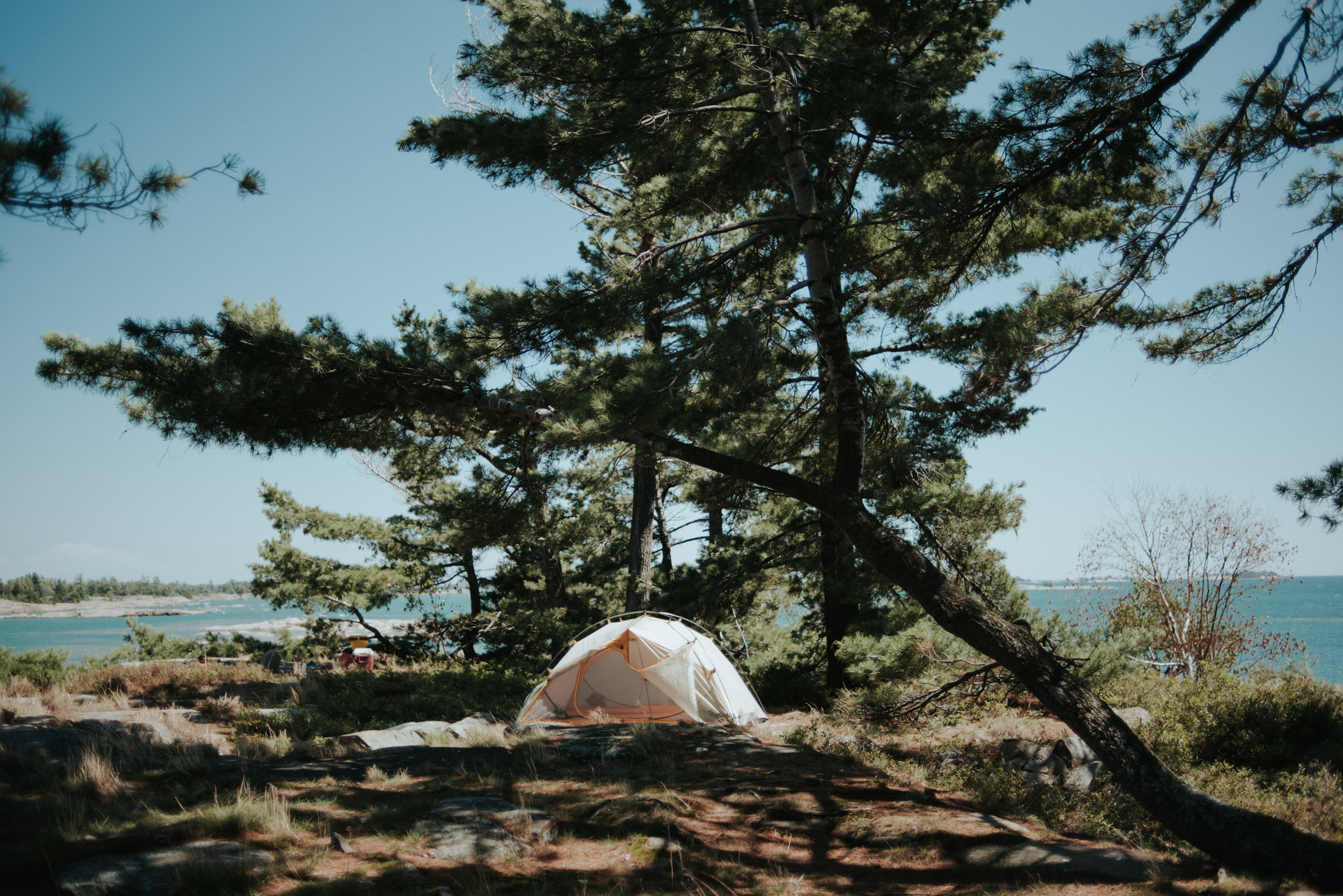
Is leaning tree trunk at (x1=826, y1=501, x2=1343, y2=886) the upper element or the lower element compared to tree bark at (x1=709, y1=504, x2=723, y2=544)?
lower

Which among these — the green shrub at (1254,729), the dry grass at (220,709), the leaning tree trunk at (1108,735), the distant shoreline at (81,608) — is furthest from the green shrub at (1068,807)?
the distant shoreline at (81,608)

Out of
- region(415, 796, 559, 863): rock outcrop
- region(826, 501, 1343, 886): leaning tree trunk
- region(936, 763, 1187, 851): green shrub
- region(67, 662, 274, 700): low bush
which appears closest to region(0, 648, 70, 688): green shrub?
region(67, 662, 274, 700): low bush

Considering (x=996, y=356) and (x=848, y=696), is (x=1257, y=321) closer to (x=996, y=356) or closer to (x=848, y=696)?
(x=996, y=356)

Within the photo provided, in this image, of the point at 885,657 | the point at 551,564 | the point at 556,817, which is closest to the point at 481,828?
the point at 556,817

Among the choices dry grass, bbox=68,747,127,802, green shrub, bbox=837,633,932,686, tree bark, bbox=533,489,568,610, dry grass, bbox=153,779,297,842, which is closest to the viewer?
dry grass, bbox=153,779,297,842

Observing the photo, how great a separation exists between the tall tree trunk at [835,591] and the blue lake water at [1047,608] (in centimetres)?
230

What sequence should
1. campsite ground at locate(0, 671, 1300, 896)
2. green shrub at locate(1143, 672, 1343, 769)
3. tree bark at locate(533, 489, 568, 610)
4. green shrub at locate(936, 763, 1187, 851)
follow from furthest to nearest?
1. tree bark at locate(533, 489, 568, 610)
2. green shrub at locate(1143, 672, 1343, 769)
3. green shrub at locate(936, 763, 1187, 851)
4. campsite ground at locate(0, 671, 1300, 896)

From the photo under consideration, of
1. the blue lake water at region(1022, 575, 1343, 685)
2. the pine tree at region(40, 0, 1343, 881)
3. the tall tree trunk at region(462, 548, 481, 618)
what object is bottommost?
the blue lake water at region(1022, 575, 1343, 685)

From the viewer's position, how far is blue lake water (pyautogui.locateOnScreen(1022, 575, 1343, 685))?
13.6 metres

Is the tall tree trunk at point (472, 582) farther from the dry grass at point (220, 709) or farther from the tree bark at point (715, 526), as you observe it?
the dry grass at point (220, 709)

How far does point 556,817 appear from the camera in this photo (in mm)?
4918

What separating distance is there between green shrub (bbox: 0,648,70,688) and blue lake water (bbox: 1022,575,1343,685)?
568 inches

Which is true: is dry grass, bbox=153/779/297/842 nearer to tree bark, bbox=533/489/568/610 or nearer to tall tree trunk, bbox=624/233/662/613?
tall tree trunk, bbox=624/233/662/613

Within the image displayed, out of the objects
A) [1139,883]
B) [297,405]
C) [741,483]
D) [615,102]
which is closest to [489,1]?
[615,102]
